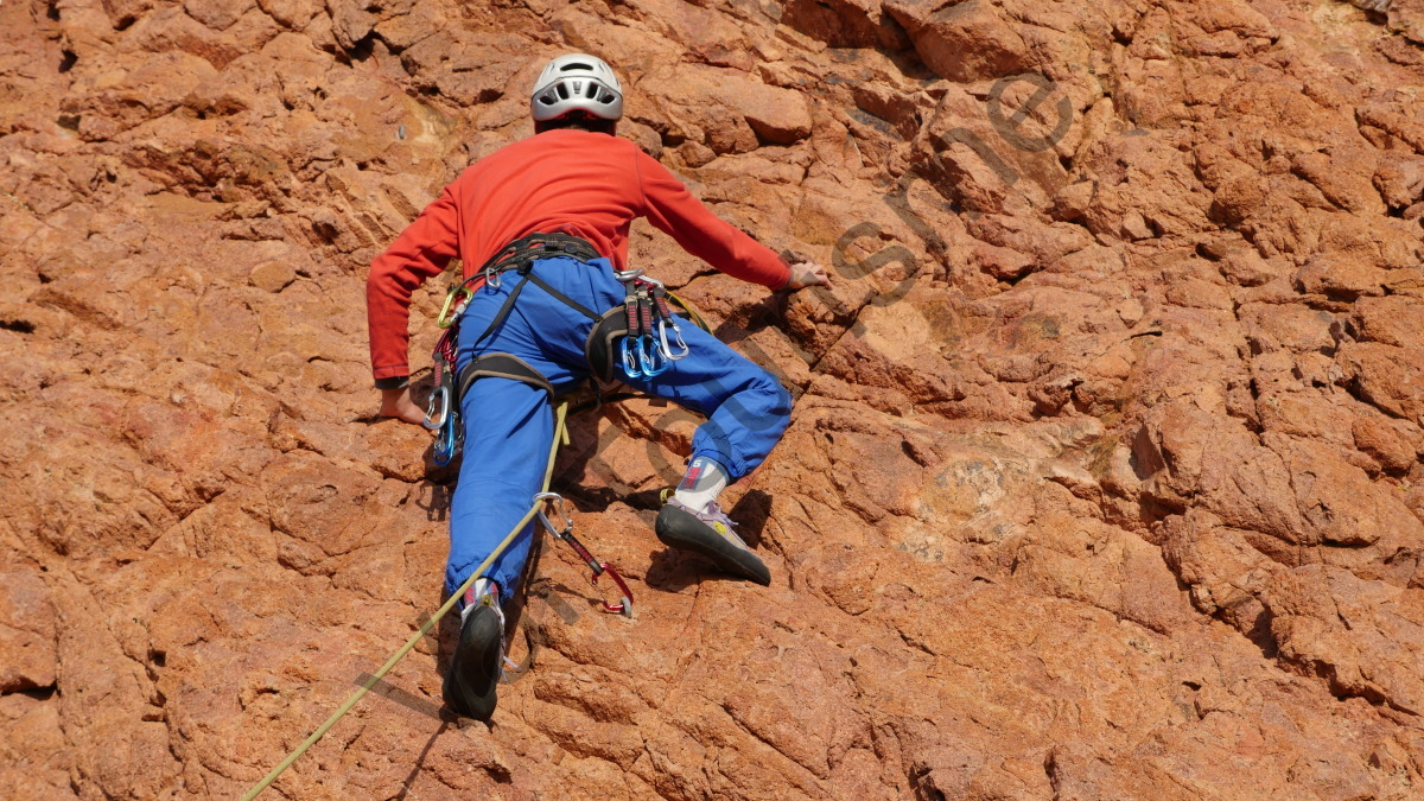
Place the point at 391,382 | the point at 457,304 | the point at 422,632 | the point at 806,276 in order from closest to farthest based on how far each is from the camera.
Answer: the point at 422,632
the point at 457,304
the point at 391,382
the point at 806,276

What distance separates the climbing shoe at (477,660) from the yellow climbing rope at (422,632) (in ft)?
0.26

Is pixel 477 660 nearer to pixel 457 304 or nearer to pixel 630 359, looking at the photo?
pixel 630 359

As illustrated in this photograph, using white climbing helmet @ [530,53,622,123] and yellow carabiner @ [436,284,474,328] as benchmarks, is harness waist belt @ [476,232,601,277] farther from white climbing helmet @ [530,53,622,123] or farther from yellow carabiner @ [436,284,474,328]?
white climbing helmet @ [530,53,622,123]

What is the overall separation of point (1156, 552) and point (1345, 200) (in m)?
2.09

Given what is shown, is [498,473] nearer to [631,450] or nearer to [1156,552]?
[631,450]

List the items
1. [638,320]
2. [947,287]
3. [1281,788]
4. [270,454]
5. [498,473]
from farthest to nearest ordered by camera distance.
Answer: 1. [947,287]
2. [270,454]
3. [638,320]
4. [498,473]
5. [1281,788]

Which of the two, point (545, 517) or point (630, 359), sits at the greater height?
point (630, 359)

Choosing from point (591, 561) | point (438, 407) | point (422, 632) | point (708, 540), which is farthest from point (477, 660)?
point (438, 407)

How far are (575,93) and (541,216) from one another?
0.70 m

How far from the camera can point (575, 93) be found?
195 inches

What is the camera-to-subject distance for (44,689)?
160 inches

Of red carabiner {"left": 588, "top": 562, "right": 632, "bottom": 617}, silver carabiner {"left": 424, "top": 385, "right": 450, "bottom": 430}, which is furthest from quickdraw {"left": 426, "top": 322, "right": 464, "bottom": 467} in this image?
red carabiner {"left": 588, "top": 562, "right": 632, "bottom": 617}

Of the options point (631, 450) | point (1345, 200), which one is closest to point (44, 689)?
point (631, 450)

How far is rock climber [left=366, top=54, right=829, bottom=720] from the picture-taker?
3.90 metres
